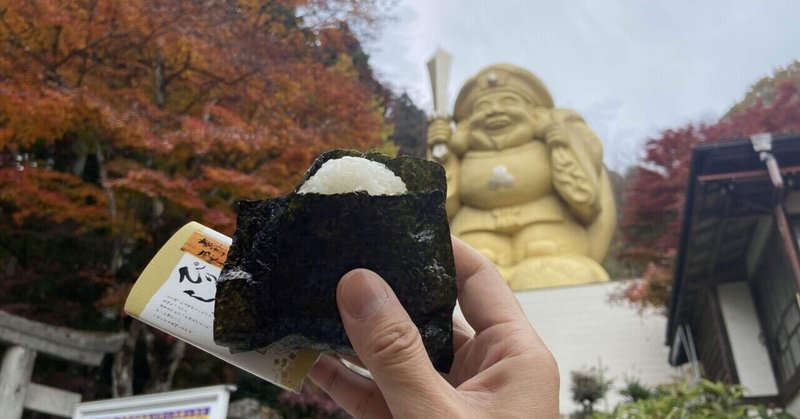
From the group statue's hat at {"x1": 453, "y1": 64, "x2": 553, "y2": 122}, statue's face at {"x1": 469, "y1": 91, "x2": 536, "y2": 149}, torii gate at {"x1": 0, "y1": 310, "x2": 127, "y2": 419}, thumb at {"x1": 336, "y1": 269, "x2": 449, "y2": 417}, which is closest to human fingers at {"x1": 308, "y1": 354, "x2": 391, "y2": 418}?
thumb at {"x1": 336, "y1": 269, "x2": 449, "y2": 417}

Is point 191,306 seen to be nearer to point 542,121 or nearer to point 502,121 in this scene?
point 502,121

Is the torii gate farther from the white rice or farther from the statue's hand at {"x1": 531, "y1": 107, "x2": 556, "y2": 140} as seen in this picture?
the statue's hand at {"x1": 531, "y1": 107, "x2": 556, "y2": 140}

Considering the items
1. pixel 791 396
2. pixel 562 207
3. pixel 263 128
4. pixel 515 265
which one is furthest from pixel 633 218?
pixel 263 128

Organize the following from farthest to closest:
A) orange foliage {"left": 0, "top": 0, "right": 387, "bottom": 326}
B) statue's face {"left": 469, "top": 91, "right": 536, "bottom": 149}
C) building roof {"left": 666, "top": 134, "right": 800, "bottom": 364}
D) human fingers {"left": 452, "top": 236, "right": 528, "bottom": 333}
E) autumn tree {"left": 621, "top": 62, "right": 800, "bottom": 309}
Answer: statue's face {"left": 469, "top": 91, "right": 536, "bottom": 149}
autumn tree {"left": 621, "top": 62, "right": 800, "bottom": 309}
orange foliage {"left": 0, "top": 0, "right": 387, "bottom": 326}
building roof {"left": 666, "top": 134, "right": 800, "bottom": 364}
human fingers {"left": 452, "top": 236, "right": 528, "bottom": 333}

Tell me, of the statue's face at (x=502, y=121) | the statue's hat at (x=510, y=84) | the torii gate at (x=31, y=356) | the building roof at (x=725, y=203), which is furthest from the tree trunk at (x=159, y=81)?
the statue's hat at (x=510, y=84)

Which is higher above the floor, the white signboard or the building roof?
the building roof

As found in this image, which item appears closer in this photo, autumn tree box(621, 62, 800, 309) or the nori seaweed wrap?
the nori seaweed wrap
